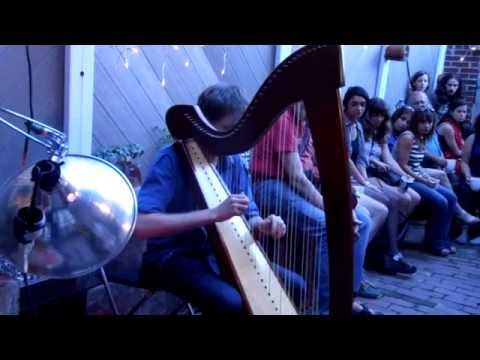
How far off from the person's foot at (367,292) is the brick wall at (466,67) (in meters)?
4.31

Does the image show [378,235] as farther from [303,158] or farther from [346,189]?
[346,189]

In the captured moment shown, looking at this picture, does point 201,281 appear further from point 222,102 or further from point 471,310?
point 471,310

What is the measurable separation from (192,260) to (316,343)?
27.7 inches

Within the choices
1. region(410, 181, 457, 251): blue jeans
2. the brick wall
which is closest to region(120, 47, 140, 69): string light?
region(410, 181, 457, 251): blue jeans

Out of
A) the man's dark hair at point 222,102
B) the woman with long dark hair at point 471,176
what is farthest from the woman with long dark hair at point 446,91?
the man's dark hair at point 222,102

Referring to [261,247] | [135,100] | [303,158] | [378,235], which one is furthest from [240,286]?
[378,235]

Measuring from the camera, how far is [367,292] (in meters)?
3.11

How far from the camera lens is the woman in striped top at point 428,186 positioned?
13.1 ft

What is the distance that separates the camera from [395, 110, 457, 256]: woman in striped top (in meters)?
3.99

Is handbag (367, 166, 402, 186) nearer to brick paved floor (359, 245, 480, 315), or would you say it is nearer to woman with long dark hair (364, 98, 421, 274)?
woman with long dark hair (364, 98, 421, 274)

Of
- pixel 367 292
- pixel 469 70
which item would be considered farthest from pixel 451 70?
pixel 367 292

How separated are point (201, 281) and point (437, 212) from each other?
291 cm

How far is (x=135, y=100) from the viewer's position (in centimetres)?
311

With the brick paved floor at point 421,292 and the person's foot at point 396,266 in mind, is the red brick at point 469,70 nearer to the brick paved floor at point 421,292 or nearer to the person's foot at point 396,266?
the brick paved floor at point 421,292
